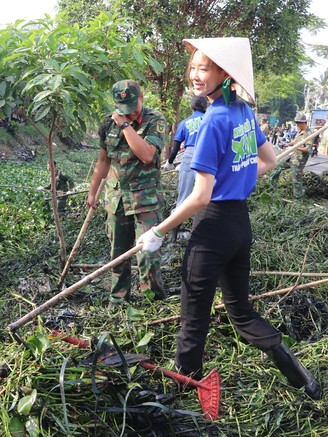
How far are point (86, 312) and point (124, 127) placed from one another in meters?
1.31

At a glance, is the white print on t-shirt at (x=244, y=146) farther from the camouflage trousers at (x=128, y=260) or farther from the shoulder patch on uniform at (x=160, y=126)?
the camouflage trousers at (x=128, y=260)

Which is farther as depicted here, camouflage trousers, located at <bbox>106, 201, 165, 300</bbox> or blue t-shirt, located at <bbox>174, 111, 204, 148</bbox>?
blue t-shirt, located at <bbox>174, 111, 204, 148</bbox>

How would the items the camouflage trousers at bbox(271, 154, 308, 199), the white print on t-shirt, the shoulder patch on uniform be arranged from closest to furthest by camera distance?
1. the white print on t-shirt
2. the shoulder patch on uniform
3. the camouflage trousers at bbox(271, 154, 308, 199)

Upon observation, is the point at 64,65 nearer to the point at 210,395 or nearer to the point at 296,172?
the point at 210,395

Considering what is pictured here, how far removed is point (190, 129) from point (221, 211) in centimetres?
253

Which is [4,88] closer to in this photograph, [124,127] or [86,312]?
[124,127]

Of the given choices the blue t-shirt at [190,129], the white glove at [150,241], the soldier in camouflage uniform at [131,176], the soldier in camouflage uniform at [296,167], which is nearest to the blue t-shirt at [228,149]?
the white glove at [150,241]

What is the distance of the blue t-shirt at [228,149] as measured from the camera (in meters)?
2.07

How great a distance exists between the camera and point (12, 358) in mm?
2268

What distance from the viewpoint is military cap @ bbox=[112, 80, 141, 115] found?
10.1ft

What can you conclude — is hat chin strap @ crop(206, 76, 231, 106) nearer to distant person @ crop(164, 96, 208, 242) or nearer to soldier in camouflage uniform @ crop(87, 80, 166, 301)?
soldier in camouflage uniform @ crop(87, 80, 166, 301)

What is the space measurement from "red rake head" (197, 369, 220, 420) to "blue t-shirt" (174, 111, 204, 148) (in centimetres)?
265

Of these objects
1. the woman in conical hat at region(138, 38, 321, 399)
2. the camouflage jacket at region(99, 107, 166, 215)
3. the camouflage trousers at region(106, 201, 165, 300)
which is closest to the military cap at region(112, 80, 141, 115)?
the camouflage jacket at region(99, 107, 166, 215)

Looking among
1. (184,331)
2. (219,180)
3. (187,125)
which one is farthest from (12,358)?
(187,125)
